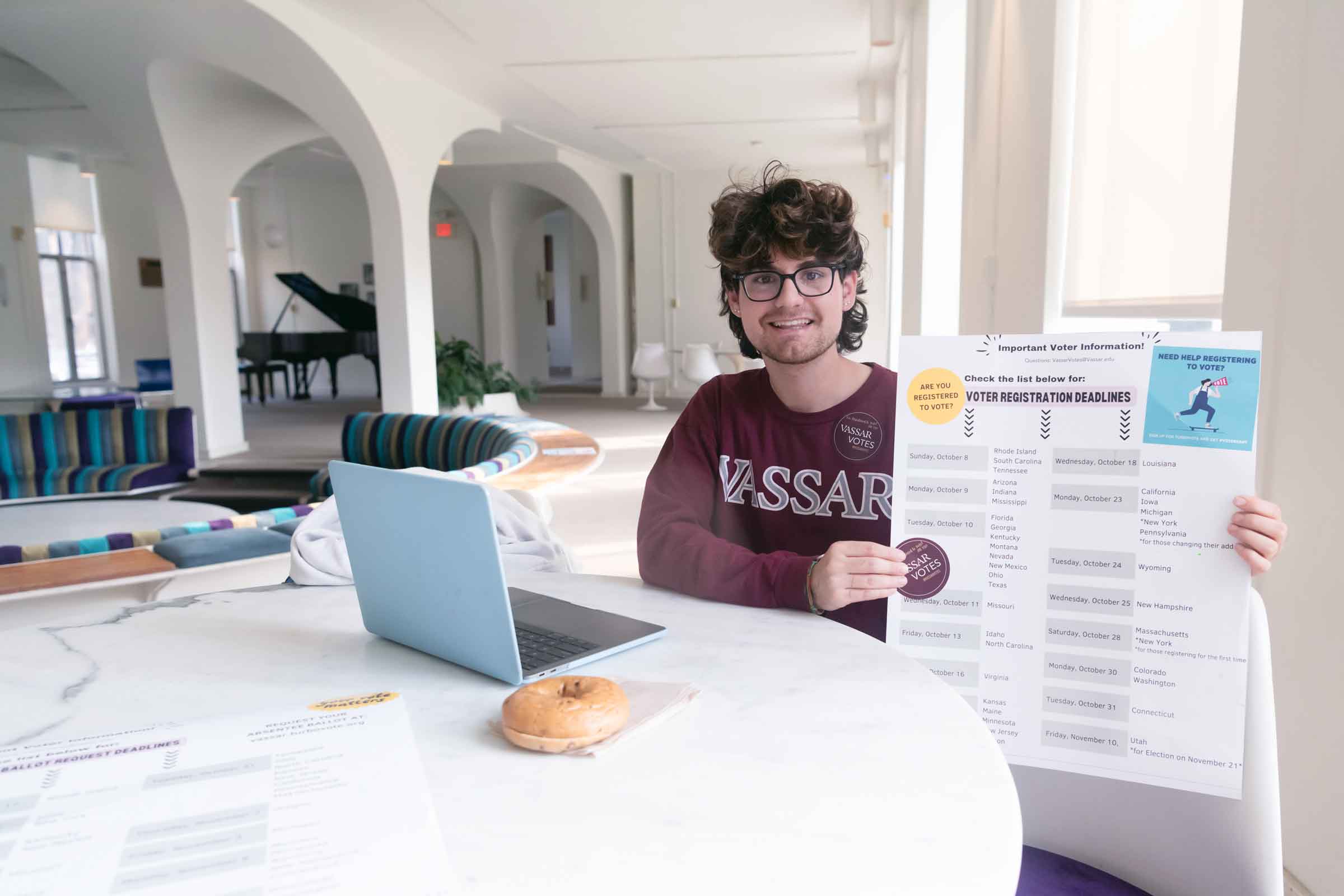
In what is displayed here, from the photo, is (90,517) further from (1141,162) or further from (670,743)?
(1141,162)

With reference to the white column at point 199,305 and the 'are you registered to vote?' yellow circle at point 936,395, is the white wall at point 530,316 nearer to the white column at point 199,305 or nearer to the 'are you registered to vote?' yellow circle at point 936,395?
the white column at point 199,305

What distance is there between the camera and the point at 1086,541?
3.86 ft

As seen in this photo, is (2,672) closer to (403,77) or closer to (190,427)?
(190,427)

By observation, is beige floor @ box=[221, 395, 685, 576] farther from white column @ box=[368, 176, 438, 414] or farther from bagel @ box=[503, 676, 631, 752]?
bagel @ box=[503, 676, 631, 752]

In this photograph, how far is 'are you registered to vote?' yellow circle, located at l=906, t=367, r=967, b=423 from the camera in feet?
4.09

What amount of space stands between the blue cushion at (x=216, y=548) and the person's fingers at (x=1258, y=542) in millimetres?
2283

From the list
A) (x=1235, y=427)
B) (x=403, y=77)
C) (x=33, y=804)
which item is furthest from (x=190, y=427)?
(x=1235, y=427)

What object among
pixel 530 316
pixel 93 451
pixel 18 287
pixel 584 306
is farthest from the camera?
pixel 584 306

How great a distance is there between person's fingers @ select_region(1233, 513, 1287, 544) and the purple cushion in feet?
1.62

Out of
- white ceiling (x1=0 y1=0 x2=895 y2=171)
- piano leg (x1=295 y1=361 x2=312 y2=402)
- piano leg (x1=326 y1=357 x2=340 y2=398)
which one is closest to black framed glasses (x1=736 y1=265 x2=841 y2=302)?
white ceiling (x1=0 y1=0 x2=895 y2=171)

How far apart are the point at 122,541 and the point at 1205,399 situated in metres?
2.65

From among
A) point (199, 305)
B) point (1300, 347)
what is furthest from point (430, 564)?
point (199, 305)

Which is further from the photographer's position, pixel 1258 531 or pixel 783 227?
pixel 783 227

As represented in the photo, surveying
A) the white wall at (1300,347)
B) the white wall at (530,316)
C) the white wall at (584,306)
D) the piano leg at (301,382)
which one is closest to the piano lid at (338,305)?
the piano leg at (301,382)
